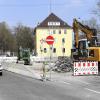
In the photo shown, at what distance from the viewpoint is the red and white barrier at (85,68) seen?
33.4 meters

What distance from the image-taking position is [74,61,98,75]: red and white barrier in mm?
33438

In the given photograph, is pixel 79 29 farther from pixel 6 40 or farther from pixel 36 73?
pixel 6 40

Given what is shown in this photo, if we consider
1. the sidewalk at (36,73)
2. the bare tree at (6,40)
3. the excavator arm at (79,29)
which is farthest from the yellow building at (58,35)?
the excavator arm at (79,29)

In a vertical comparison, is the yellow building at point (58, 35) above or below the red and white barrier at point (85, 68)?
above

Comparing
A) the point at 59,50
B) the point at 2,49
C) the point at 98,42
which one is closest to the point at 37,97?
the point at 98,42

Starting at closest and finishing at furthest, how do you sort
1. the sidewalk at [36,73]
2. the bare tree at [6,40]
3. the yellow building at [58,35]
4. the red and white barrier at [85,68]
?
the sidewalk at [36,73] < the red and white barrier at [85,68] < the yellow building at [58,35] < the bare tree at [6,40]

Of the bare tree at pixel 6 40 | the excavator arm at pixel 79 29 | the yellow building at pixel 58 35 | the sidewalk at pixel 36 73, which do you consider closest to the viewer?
the sidewalk at pixel 36 73

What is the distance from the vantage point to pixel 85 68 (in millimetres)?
33781

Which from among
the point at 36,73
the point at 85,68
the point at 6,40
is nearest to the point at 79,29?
the point at 36,73

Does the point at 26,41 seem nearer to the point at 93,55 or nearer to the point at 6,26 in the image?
the point at 6,26

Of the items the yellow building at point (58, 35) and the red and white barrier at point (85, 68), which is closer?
the red and white barrier at point (85, 68)

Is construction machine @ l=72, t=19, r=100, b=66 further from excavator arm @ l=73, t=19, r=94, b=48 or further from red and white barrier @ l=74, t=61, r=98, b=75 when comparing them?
red and white barrier @ l=74, t=61, r=98, b=75

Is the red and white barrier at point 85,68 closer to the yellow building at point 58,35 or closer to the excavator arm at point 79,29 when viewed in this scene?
the excavator arm at point 79,29

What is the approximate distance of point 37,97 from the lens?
709 inches
